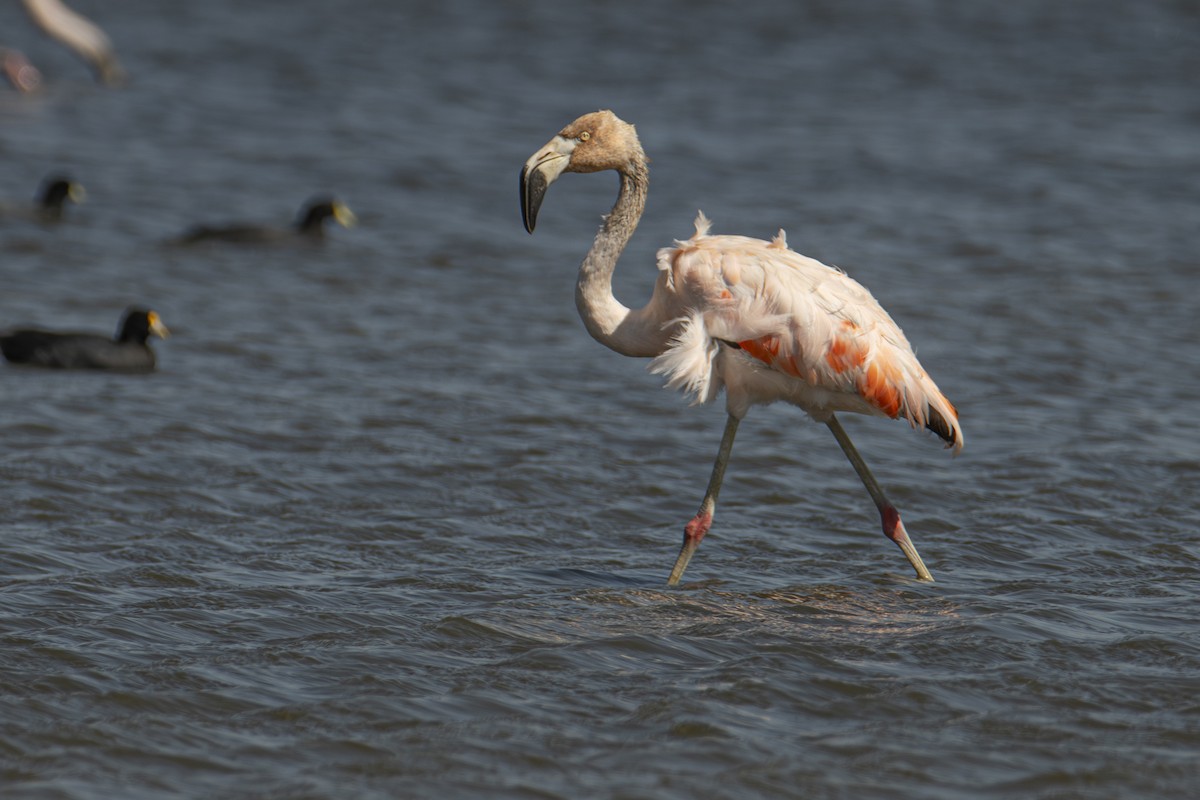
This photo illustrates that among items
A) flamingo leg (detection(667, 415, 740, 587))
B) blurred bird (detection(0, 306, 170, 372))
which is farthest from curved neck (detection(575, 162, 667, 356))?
blurred bird (detection(0, 306, 170, 372))

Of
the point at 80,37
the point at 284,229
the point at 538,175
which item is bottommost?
the point at 284,229

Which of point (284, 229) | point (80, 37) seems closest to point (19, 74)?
point (80, 37)

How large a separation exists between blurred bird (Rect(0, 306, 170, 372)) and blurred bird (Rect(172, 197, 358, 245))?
2.98m

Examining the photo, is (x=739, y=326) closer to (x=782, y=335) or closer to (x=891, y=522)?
(x=782, y=335)

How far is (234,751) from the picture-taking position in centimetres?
529

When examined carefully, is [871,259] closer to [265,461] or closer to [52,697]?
[265,461]

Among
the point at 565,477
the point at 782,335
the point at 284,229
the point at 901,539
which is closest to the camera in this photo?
the point at 782,335

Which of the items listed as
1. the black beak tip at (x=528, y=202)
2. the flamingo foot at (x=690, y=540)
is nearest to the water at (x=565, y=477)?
the flamingo foot at (x=690, y=540)

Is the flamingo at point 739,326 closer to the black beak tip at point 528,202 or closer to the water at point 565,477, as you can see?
the black beak tip at point 528,202

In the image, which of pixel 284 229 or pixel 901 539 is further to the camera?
pixel 284 229

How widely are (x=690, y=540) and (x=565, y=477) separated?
1.58m

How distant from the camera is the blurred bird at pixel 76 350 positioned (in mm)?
10766

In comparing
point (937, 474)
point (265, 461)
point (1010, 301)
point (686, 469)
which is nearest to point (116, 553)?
point (265, 461)

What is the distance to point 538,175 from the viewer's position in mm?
7316
